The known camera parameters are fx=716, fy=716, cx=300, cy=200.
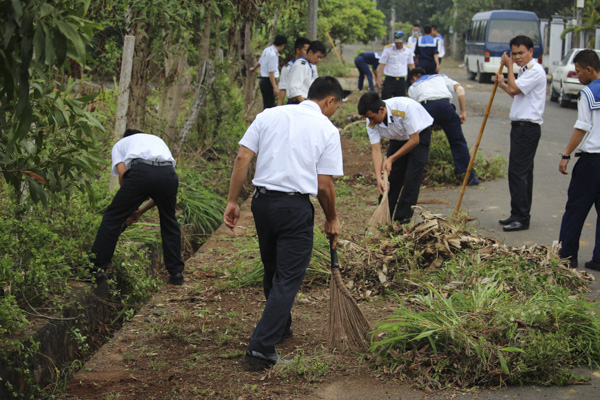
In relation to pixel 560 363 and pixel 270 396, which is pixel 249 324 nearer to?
pixel 270 396

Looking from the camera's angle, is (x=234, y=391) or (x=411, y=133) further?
(x=411, y=133)

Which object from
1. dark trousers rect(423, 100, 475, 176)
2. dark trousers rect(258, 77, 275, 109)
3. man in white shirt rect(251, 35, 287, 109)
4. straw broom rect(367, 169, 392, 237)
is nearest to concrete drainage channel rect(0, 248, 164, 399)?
straw broom rect(367, 169, 392, 237)

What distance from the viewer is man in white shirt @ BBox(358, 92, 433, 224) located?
270 inches

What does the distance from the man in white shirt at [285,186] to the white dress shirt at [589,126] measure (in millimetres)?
2822

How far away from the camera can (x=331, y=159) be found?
4520 mm

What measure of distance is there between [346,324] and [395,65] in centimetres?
1015

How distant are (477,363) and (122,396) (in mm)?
2108

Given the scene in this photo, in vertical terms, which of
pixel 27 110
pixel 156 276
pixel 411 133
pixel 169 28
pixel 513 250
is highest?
pixel 169 28

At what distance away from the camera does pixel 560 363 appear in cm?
432

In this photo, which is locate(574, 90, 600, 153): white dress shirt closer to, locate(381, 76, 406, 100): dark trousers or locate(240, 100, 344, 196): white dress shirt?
locate(240, 100, 344, 196): white dress shirt

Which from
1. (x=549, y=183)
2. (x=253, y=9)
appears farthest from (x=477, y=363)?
(x=253, y=9)

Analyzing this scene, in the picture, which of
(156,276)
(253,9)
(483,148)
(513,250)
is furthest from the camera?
(483,148)

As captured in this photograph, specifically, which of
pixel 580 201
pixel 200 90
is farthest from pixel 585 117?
pixel 200 90

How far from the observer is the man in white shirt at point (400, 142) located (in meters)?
6.86
